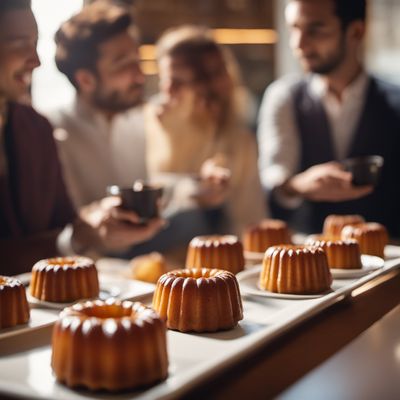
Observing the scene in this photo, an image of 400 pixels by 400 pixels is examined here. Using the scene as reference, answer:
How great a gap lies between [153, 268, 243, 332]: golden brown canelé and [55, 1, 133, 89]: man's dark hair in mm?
1029

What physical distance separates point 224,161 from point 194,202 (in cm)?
35

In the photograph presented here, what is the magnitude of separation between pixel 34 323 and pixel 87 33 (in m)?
1.13

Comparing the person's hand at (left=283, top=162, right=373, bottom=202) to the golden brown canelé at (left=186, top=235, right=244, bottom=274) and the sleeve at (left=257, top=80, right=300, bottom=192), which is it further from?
the golden brown canelé at (left=186, top=235, right=244, bottom=274)

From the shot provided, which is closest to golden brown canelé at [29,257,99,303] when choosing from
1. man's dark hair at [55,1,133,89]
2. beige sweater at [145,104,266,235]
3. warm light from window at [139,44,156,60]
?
man's dark hair at [55,1,133,89]

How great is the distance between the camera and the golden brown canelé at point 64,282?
1.46 meters

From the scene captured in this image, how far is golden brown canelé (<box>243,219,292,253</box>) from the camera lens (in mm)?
1940

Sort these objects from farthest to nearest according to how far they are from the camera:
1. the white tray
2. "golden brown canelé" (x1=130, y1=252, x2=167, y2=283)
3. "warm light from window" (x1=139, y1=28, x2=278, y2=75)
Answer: "warm light from window" (x1=139, y1=28, x2=278, y2=75)
"golden brown canelé" (x1=130, y1=252, x2=167, y2=283)
the white tray

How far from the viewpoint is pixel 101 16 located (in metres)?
2.22

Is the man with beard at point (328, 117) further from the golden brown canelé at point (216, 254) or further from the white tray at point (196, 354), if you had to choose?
the white tray at point (196, 354)

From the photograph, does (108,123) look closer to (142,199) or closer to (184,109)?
(184,109)

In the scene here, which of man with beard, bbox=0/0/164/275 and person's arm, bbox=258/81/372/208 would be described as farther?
person's arm, bbox=258/81/372/208

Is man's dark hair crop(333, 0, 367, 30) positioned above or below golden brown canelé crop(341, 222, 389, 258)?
above

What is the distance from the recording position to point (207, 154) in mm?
2900

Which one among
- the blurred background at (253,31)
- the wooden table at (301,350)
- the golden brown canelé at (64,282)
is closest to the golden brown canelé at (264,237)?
the wooden table at (301,350)
